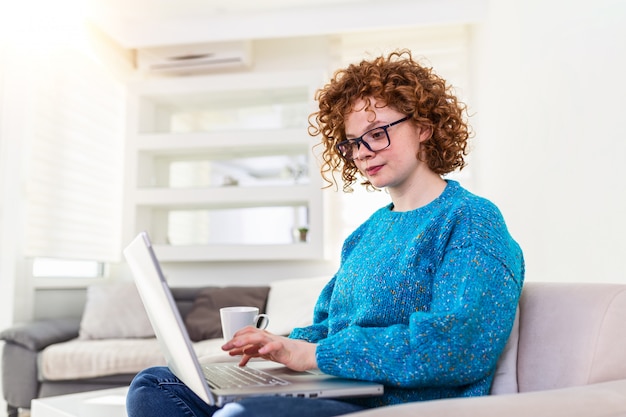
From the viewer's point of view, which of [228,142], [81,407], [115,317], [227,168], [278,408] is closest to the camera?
[278,408]

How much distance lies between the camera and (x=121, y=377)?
2.76 metres

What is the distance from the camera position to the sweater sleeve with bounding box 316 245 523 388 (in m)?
0.93

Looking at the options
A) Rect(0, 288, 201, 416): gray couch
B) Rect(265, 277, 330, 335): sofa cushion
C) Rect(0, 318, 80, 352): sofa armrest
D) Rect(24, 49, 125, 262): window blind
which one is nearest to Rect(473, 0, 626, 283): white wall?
Rect(265, 277, 330, 335): sofa cushion

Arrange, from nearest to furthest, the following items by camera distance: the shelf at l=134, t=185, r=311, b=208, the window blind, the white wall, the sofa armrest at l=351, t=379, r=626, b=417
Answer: the sofa armrest at l=351, t=379, r=626, b=417
the white wall
the window blind
the shelf at l=134, t=185, r=311, b=208

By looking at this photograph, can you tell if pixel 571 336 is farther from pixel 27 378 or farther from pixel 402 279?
pixel 27 378

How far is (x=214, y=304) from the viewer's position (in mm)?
3283

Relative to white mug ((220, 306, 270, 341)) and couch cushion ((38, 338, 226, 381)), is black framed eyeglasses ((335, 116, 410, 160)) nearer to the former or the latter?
white mug ((220, 306, 270, 341))

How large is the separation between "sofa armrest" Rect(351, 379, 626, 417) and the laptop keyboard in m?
0.27

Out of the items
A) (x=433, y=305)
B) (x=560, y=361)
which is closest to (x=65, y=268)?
(x=433, y=305)

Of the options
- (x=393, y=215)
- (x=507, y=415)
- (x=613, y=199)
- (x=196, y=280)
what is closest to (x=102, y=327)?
(x=196, y=280)

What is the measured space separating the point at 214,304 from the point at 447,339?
251 centimetres

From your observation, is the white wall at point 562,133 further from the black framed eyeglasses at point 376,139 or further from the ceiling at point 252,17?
the black framed eyeglasses at point 376,139

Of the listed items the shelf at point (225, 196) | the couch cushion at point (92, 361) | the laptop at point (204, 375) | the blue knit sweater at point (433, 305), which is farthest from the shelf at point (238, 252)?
the laptop at point (204, 375)

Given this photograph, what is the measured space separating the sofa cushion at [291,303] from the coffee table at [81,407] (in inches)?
36.8
